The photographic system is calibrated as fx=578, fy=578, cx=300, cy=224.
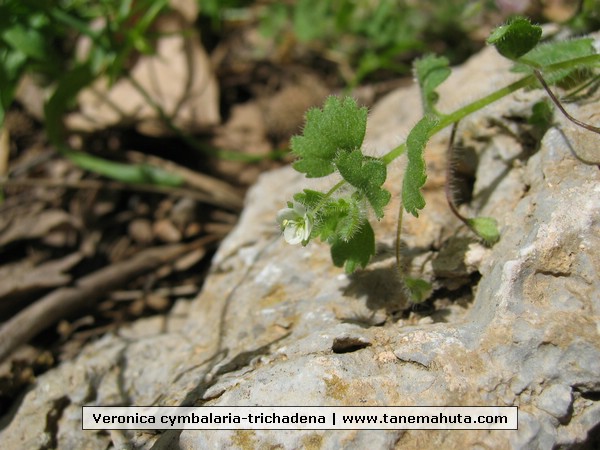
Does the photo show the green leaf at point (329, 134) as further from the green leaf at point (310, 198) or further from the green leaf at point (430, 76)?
the green leaf at point (430, 76)

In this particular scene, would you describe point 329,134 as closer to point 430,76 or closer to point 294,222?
point 294,222

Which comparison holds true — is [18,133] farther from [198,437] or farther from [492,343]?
[492,343]

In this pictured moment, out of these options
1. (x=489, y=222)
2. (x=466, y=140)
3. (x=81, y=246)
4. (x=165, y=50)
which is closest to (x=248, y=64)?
(x=165, y=50)

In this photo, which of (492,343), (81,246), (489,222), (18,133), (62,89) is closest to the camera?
(492,343)

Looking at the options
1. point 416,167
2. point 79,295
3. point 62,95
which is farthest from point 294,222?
point 62,95

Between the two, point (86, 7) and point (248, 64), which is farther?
point (248, 64)

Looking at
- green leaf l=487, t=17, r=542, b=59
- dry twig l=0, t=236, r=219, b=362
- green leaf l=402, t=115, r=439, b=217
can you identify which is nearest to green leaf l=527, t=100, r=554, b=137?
green leaf l=487, t=17, r=542, b=59
